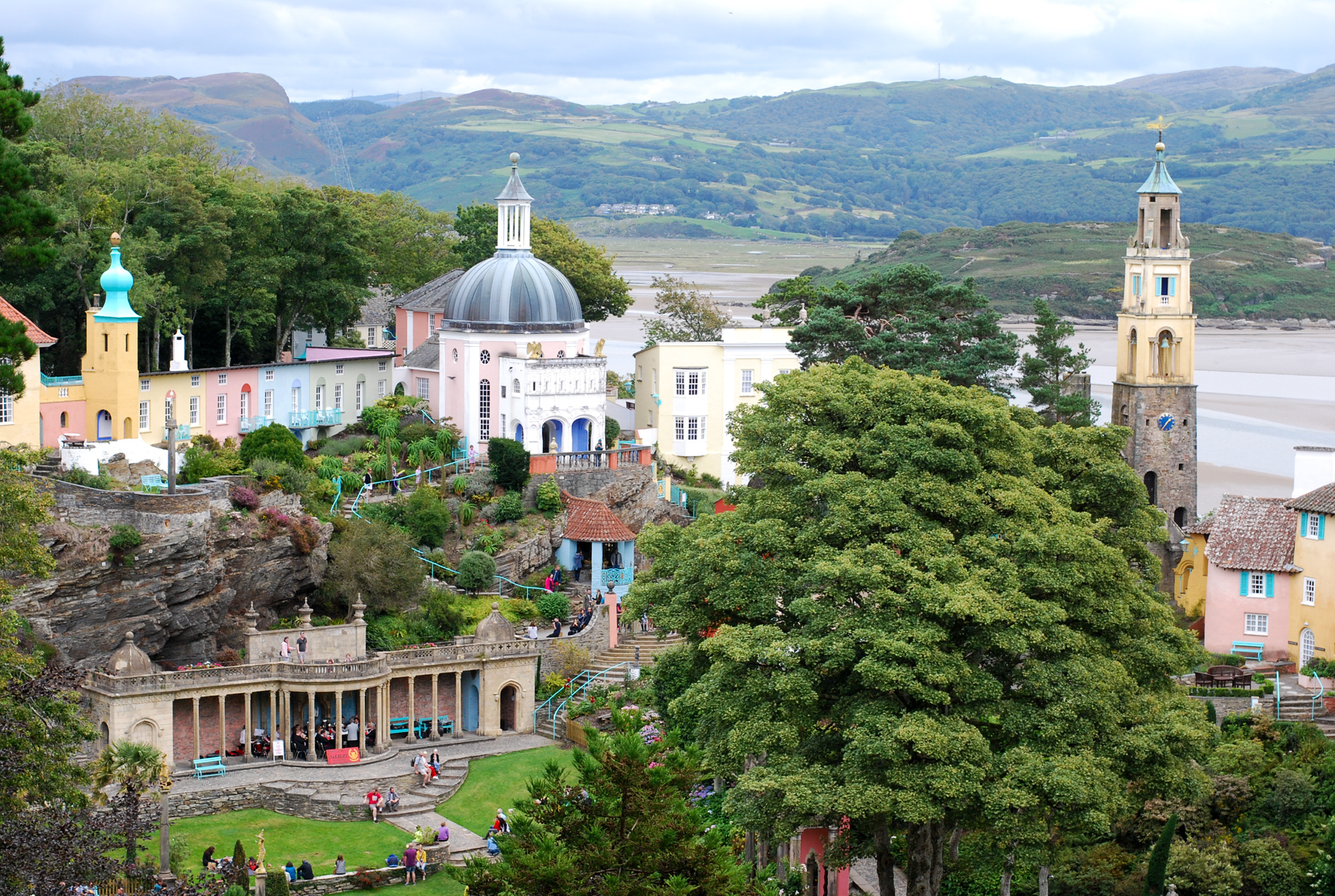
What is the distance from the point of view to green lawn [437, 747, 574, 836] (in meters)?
43.2

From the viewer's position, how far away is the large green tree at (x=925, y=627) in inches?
1200

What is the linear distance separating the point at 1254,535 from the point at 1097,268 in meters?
84.8

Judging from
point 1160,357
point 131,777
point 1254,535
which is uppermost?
point 1160,357

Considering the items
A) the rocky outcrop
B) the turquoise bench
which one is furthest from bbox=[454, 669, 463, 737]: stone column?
the turquoise bench

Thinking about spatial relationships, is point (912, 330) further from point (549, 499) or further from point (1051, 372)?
point (549, 499)

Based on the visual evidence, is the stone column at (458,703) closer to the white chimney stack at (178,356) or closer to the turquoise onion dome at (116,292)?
the turquoise onion dome at (116,292)

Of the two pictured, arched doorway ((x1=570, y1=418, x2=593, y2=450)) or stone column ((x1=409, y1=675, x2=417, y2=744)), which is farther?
arched doorway ((x1=570, y1=418, x2=593, y2=450))

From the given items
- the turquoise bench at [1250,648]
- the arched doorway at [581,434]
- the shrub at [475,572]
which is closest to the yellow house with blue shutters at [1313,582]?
the turquoise bench at [1250,648]

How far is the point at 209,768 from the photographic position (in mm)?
44438

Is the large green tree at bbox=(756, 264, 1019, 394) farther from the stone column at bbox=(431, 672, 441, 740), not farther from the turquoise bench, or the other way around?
the stone column at bbox=(431, 672, 441, 740)

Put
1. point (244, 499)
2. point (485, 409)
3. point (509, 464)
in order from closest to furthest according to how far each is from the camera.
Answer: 1. point (244, 499)
2. point (509, 464)
3. point (485, 409)

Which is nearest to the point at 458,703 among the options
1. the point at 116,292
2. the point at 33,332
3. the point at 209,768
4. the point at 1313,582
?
the point at 209,768

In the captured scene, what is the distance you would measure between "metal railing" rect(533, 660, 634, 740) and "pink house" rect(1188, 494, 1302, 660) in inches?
684

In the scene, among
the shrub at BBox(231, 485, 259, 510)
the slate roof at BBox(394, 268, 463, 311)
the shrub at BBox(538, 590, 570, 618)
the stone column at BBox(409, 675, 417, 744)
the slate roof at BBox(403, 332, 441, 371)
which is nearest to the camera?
the stone column at BBox(409, 675, 417, 744)
